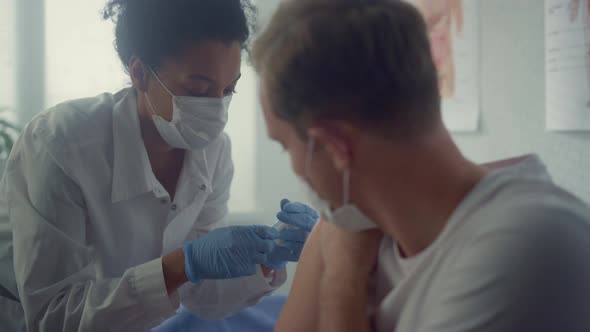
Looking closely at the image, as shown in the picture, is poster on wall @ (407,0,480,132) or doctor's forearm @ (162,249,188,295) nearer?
doctor's forearm @ (162,249,188,295)

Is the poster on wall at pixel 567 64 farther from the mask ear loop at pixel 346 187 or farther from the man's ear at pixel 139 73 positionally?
the man's ear at pixel 139 73

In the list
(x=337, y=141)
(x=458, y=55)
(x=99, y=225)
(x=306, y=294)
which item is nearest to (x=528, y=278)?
(x=337, y=141)

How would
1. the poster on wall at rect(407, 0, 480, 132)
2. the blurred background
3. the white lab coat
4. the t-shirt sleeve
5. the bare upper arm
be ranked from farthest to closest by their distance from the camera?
the blurred background
the poster on wall at rect(407, 0, 480, 132)
the white lab coat
the bare upper arm
the t-shirt sleeve

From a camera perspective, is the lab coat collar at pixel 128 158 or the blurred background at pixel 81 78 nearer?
the lab coat collar at pixel 128 158

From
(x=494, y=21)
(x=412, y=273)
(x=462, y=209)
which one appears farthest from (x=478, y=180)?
(x=494, y=21)

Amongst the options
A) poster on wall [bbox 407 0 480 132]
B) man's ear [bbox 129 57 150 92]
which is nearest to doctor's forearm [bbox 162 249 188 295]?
man's ear [bbox 129 57 150 92]

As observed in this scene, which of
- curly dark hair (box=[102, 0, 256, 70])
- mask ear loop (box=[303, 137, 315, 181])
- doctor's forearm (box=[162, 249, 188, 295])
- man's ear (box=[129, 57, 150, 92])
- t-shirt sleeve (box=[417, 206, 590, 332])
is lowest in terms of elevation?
doctor's forearm (box=[162, 249, 188, 295])

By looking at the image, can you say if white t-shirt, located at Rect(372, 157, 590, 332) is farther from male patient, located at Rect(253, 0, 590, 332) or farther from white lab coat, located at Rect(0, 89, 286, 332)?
white lab coat, located at Rect(0, 89, 286, 332)

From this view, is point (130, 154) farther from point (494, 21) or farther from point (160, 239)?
point (494, 21)

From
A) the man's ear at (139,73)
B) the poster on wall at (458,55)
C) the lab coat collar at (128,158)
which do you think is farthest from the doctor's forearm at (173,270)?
the poster on wall at (458,55)

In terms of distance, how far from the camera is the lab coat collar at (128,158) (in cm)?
146

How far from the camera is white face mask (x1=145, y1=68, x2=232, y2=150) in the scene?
56.6 inches

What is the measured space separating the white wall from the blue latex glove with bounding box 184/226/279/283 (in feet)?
3.45

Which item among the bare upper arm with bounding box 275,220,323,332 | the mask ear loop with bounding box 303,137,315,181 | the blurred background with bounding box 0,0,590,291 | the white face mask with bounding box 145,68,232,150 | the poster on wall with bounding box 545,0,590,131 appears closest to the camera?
the mask ear loop with bounding box 303,137,315,181
